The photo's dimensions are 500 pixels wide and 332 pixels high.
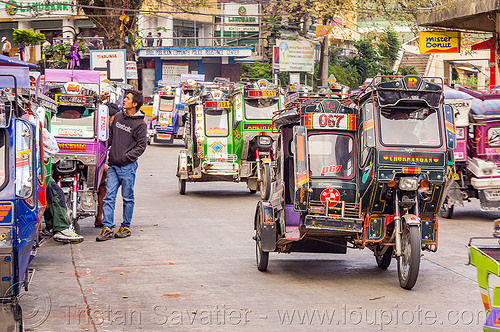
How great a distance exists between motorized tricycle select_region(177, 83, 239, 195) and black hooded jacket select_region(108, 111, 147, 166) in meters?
6.63

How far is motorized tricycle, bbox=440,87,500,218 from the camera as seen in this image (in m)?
15.2

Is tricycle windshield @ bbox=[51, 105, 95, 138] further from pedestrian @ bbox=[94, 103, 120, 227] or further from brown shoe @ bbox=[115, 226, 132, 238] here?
brown shoe @ bbox=[115, 226, 132, 238]

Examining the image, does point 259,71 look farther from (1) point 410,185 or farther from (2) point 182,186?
(1) point 410,185

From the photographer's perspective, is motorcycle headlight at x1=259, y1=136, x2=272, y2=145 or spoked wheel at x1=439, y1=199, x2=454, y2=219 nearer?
spoked wheel at x1=439, y1=199, x2=454, y2=219

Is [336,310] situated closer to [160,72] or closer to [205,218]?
[205,218]

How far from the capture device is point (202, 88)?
21.7 meters

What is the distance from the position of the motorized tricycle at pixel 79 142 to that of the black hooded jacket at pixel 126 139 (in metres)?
0.71

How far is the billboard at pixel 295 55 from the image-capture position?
141 feet

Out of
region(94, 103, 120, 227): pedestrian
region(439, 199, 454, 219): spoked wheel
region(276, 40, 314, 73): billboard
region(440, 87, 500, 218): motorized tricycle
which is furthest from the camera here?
region(276, 40, 314, 73): billboard

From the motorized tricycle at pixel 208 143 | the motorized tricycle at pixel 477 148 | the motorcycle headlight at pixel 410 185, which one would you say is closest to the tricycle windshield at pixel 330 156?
the motorcycle headlight at pixel 410 185

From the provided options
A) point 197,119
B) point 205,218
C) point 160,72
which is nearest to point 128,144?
point 205,218

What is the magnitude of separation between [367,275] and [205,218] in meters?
5.88

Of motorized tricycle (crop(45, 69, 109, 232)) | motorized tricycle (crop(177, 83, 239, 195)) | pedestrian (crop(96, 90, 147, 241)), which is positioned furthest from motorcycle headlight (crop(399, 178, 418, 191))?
motorized tricycle (crop(177, 83, 239, 195))

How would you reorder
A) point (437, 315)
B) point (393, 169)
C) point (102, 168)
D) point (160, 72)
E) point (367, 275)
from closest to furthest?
point (437, 315) → point (393, 169) → point (367, 275) → point (102, 168) → point (160, 72)
